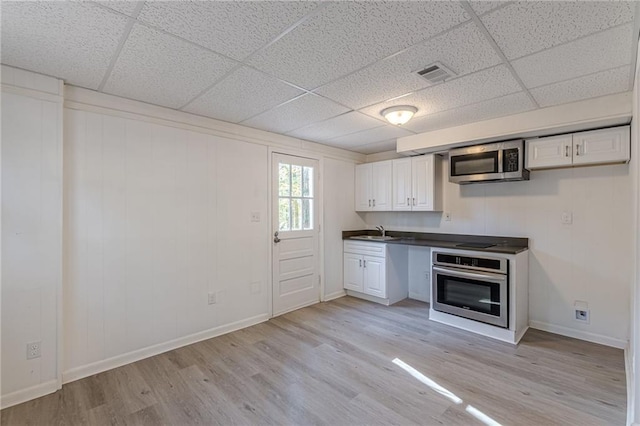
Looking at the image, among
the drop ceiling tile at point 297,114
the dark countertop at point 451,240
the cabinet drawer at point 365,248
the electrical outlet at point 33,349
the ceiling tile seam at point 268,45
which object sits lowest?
the electrical outlet at point 33,349

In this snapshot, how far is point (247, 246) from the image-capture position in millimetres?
3584

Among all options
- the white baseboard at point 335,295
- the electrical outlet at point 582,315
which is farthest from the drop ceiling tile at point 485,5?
the white baseboard at point 335,295

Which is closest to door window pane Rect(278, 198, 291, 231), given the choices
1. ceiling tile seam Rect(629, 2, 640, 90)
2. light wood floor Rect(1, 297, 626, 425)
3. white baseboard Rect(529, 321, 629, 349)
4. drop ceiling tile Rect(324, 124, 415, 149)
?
drop ceiling tile Rect(324, 124, 415, 149)

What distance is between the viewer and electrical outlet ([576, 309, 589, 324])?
308cm

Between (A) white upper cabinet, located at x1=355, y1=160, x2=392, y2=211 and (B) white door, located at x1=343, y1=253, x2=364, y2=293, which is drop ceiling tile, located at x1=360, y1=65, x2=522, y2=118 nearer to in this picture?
(A) white upper cabinet, located at x1=355, y1=160, x2=392, y2=211

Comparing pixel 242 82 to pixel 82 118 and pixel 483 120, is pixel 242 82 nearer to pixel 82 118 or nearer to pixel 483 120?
pixel 82 118

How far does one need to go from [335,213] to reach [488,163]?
219 centimetres

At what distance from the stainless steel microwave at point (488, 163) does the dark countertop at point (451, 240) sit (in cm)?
77

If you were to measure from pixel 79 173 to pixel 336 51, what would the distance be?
227 centimetres

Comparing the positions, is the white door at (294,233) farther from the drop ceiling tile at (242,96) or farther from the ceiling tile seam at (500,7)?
the ceiling tile seam at (500,7)

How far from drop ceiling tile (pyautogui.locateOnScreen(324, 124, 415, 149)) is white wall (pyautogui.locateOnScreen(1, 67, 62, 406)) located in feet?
9.68

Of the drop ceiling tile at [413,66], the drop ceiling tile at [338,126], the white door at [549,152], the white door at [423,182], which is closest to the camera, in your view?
the drop ceiling tile at [413,66]

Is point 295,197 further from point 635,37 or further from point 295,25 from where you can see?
point 635,37

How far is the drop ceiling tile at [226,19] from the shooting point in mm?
1492
